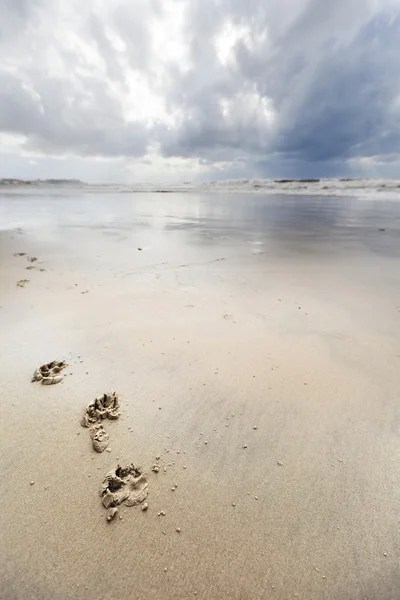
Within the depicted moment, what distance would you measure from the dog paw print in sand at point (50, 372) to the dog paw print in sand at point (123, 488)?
112 cm

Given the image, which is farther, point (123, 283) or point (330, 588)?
point (123, 283)

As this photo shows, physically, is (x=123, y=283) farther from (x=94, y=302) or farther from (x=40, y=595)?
(x=40, y=595)

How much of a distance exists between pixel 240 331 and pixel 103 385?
1.63 meters

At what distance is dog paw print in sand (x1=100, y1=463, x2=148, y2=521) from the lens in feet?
5.54

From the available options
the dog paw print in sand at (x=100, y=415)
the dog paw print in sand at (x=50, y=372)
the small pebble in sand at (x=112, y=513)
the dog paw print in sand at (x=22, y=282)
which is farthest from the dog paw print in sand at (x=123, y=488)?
the dog paw print in sand at (x=22, y=282)

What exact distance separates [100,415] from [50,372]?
78 centimetres

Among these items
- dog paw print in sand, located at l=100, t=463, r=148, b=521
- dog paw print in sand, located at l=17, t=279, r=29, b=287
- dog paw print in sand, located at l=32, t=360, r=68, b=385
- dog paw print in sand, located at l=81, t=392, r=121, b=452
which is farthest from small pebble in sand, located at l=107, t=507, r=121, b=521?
dog paw print in sand, located at l=17, t=279, r=29, b=287

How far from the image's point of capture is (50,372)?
8.91 ft

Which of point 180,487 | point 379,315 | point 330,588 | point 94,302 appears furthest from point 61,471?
point 379,315

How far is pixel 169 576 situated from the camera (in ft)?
4.74

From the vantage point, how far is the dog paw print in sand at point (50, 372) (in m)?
2.61

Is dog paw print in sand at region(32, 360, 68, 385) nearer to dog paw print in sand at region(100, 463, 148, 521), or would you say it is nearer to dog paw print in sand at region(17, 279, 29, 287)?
dog paw print in sand at region(100, 463, 148, 521)

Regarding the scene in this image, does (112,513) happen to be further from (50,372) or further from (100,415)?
(50,372)

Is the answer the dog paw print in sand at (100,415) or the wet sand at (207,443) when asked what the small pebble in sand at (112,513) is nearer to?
the wet sand at (207,443)
